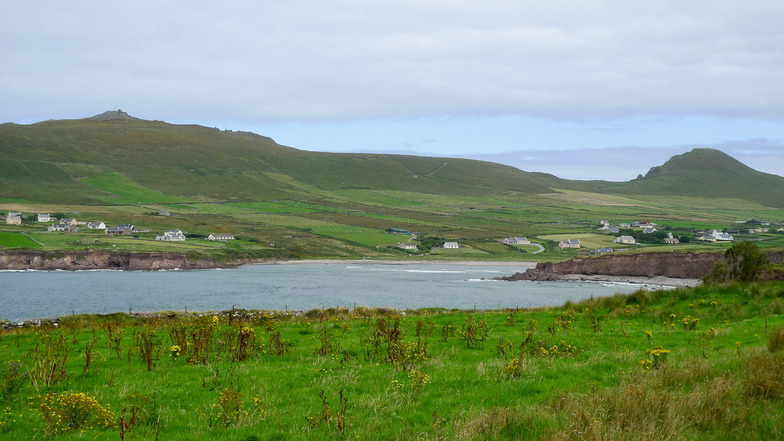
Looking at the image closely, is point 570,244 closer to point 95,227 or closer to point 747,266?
point 747,266

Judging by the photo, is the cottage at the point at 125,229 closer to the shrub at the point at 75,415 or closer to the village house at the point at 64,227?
the village house at the point at 64,227

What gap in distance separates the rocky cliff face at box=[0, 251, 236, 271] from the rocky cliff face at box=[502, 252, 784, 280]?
63.7 m

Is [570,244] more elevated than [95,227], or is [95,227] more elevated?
[95,227]

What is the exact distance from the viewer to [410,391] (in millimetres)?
10117

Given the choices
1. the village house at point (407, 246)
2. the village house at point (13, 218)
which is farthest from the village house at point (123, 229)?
the village house at point (407, 246)

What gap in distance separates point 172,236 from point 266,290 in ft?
237

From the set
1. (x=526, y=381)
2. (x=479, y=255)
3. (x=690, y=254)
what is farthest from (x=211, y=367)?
(x=479, y=255)

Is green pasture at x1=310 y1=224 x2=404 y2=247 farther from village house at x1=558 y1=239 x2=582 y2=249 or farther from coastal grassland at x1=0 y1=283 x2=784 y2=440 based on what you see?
coastal grassland at x1=0 y1=283 x2=784 y2=440

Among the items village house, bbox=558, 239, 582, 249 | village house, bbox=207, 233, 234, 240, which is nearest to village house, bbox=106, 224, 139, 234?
village house, bbox=207, 233, 234, 240

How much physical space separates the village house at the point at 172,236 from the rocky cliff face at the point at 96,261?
2313cm

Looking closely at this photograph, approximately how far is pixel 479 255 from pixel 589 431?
142383mm

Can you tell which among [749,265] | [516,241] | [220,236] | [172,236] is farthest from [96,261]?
[749,265]

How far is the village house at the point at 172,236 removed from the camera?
137m

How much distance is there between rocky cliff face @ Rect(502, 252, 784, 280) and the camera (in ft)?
297
